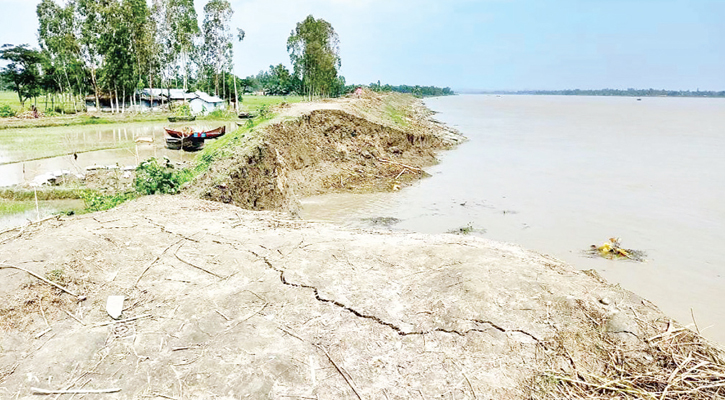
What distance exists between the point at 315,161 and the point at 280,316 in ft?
43.7

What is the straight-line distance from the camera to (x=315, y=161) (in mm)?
17391

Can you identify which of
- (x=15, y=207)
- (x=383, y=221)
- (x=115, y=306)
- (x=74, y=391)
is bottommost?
(x=383, y=221)

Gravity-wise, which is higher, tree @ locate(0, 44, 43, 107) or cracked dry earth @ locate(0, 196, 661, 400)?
tree @ locate(0, 44, 43, 107)

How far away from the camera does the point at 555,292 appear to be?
4637mm

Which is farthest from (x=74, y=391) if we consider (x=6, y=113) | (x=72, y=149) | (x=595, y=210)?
(x=6, y=113)

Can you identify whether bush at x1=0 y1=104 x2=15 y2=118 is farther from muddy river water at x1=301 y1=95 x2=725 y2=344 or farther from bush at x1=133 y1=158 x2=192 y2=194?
bush at x1=133 y1=158 x2=192 y2=194

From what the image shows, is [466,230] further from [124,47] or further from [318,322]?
[124,47]

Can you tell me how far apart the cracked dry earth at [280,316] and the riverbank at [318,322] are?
2cm

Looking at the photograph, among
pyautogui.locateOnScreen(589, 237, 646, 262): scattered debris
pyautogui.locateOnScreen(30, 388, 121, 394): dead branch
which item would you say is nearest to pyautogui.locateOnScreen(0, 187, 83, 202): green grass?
pyautogui.locateOnScreen(30, 388, 121, 394): dead branch

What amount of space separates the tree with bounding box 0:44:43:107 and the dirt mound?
42872 mm

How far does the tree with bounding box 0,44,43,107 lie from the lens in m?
45.0

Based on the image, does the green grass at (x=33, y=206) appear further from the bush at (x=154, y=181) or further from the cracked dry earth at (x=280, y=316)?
the cracked dry earth at (x=280, y=316)

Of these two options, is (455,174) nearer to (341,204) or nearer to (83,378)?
(341,204)

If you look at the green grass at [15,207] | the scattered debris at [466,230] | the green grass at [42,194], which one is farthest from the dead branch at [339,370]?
the green grass at [42,194]
